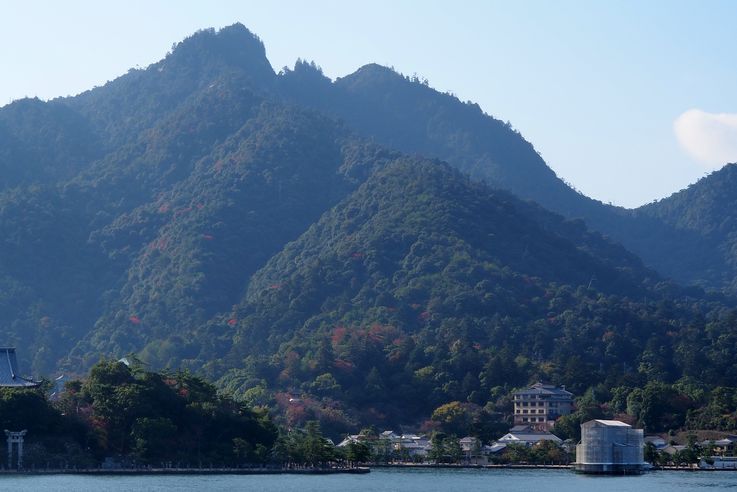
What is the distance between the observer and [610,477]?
109m

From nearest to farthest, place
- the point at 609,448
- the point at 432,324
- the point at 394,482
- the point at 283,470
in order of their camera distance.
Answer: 1. the point at 394,482
2. the point at 283,470
3. the point at 609,448
4. the point at 432,324

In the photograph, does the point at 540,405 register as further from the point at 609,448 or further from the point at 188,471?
the point at 188,471

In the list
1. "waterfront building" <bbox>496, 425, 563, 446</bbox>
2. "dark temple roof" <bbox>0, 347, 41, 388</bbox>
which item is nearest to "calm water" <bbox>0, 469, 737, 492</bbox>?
"dark temple roof" <bbox>0, 347, 41, 388</bbox>

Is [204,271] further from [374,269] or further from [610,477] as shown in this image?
[610,477]

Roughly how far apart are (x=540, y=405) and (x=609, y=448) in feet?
91.9

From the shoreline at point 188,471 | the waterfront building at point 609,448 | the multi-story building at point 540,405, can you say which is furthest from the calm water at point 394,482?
the multi-story building at point 540,405

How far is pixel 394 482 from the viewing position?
327ft

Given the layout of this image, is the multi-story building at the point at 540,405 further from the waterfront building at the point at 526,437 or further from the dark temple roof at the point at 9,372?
the dark temple roof at the point at 9,372

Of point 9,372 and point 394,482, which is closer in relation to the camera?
point 394,482

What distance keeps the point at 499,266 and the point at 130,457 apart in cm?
9050

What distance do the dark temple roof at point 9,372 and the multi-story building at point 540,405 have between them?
1922 inches

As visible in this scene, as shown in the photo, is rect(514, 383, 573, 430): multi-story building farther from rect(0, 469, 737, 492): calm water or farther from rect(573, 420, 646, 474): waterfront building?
rect(0, 469, 737, 492): calm water

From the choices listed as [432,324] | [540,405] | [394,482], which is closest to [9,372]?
[394,482]

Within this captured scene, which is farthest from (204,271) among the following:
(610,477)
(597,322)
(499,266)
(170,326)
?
(610,477)
